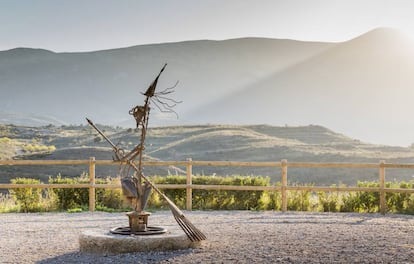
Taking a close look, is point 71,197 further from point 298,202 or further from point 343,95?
point 343,95

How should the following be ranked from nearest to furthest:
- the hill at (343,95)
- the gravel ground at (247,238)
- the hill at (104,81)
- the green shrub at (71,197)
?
the gravel ground at (247,238) < the green shrub at (71,197) < the hill at (343,95) < the hill at (104,81)

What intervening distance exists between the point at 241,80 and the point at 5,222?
180m

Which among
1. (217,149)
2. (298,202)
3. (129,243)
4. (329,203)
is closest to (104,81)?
(217,149)

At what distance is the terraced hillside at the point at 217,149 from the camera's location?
46.3 m

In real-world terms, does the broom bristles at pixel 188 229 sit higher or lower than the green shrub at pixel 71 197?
higher

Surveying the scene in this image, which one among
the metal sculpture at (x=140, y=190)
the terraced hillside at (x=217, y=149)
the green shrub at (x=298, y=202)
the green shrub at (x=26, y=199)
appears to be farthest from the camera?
the terraced hillside at (x=217, y=149)

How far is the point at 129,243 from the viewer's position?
8.60 meters

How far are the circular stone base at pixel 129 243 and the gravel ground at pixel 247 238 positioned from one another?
5.4 inches

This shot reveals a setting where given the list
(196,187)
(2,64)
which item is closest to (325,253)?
(196,187)

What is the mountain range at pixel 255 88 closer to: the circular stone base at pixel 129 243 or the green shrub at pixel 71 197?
the green shrub at pixel 71 197

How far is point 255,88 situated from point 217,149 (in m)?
118

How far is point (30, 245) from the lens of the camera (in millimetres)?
9828

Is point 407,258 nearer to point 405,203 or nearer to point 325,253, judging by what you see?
point 325,253

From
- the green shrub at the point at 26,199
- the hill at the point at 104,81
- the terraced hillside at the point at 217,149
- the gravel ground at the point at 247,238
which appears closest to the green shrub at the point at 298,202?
the gravel ground at the point at 247,238
